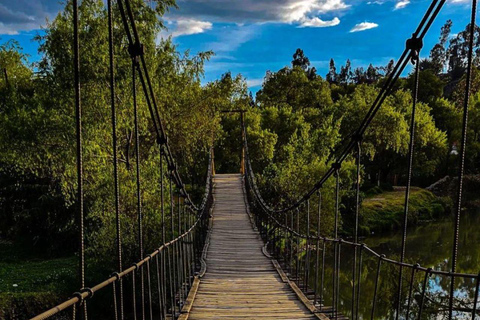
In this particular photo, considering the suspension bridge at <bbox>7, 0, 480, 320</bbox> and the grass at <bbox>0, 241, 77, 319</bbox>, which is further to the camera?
the grass at <bbox>0, 241, 77, 319</bbox>

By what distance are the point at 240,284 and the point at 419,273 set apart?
250 inches

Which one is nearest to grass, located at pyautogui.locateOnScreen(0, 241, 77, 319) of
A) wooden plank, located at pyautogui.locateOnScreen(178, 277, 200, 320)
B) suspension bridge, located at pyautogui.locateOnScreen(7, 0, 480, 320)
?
suspension bridge, located at pyautogui.locateOnScreen(7, 0, 480, 320)

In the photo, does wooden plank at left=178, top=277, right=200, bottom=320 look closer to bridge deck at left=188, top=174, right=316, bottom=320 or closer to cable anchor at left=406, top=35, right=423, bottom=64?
bridge deck at left=188, top=174, right=316, bottom=320

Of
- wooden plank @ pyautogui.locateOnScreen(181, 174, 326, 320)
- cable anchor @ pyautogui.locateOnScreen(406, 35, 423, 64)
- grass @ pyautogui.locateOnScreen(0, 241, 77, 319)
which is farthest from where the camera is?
grass @ pyautogui.locateOnScreen(0, 241, 77, 319)

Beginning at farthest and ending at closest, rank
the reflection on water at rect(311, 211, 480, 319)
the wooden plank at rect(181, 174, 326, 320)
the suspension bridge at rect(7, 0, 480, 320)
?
the reflection on water at rect(311, 211, 480, 319), the wooden plank at rect(181, 174, 326, 320), the suspension bridge at rect(7, 0, 480, 320)

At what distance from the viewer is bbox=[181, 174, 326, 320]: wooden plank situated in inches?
117

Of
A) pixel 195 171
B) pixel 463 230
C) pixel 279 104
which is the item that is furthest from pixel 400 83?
pixel 195 171

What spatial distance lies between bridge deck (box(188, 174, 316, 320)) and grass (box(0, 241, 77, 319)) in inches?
122

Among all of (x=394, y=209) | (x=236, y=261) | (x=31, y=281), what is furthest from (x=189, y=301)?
(x=394, y=209)

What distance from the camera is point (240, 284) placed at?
386 centimetres

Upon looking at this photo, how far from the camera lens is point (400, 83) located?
2108cm

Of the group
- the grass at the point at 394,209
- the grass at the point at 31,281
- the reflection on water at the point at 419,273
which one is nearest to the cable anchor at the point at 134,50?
the reflection on water at the point at 419,273

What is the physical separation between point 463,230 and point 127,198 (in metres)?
11.3

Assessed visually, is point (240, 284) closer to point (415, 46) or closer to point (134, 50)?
point (134, 50)
